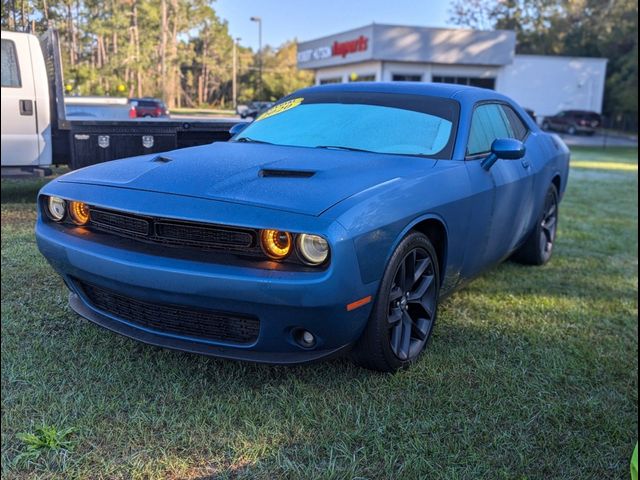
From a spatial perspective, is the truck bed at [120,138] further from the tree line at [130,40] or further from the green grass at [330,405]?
the green grass at [330,405]

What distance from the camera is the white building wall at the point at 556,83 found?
125 feet

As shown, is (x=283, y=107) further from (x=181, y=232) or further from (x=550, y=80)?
(x=550, y=80)

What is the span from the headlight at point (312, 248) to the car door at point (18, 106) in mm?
4816

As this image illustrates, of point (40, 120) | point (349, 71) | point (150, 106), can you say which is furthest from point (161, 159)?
point (349, 71)

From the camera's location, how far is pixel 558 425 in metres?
2.63

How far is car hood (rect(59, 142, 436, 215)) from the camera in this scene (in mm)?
2570

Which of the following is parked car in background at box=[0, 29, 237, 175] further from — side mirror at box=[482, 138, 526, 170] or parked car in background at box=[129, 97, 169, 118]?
side mirror at box=[482, 138, 526, 170]

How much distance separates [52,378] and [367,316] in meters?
1.48

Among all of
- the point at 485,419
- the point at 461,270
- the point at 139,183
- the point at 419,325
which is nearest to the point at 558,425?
the point at 485,419

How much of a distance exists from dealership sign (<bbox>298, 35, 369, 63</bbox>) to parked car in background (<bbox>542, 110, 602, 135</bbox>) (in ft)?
44.7

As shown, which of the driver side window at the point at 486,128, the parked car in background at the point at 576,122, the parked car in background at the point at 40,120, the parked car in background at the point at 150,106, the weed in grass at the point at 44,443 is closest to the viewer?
the weed in grass at the point at 44,443

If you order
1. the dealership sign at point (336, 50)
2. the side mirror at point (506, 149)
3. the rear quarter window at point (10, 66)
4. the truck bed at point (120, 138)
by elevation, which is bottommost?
the truck bed at point (120, 138)

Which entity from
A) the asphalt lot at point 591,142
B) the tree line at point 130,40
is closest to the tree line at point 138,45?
the tree line at point 130,40

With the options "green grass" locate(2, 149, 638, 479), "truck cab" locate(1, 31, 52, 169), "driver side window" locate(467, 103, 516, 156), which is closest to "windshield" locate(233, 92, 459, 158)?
"driver side window" locate(467, 103, 516, 156)
